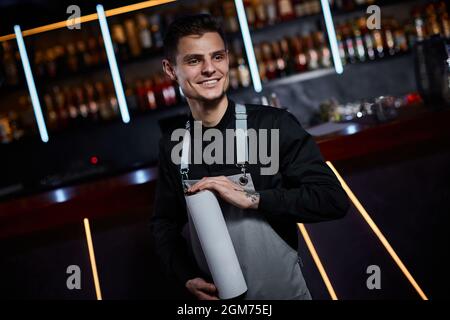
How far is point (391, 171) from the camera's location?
6.73ft

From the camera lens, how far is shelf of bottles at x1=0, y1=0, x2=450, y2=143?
146 inches

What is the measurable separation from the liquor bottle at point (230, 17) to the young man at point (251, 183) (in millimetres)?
2341

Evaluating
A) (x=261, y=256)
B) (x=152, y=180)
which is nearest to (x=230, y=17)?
(x=152, y=180)

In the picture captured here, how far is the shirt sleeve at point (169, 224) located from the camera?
152 cm

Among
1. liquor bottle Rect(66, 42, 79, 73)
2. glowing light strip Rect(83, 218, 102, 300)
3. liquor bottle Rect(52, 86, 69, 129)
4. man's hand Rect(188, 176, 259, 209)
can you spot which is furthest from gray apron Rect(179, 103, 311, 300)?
liquor bottle Rect(66, 42, 79, 73)

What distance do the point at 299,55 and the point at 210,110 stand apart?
254cm

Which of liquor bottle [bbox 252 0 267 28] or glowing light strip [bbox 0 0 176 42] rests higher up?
glowing light strip [bbox 0 0 176 42]

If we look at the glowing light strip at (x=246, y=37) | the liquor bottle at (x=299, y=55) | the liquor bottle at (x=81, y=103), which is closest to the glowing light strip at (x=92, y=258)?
the glowing light strip at (x=246, y=37)

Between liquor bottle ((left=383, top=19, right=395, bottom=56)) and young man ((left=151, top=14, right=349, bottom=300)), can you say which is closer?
young man ((left=151, top=14, right=349, bottom=300))

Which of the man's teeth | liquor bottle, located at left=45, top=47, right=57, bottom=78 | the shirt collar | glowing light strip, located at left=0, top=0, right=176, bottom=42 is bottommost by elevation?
the shirt collar

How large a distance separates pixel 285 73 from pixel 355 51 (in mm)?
594

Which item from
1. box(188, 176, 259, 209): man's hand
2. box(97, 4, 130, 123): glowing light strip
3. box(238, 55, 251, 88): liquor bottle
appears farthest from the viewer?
box(238, 55, 251, 88): liquor bottle

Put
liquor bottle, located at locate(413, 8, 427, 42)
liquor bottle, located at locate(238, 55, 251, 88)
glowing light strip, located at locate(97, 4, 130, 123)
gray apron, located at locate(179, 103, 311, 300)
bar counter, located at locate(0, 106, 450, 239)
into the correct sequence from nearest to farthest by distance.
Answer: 1. gray apron, located at locate(179, 103, 311, 300)
2. bar counter, located at locate(0, 106, 450, 239)
3. glowing light strip, located at locate(97, 4, 130, 123)
4. liquor bottle, located at locate(413, 8, 427, 42)
5. liquor bottle, located at locate(238, 55, 251, 88)

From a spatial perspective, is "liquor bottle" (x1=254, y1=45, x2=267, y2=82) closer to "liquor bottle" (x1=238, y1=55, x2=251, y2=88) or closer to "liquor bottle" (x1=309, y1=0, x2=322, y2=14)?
"liquor bottle" (x1=238, y1=55, x2=251, y2=88)
